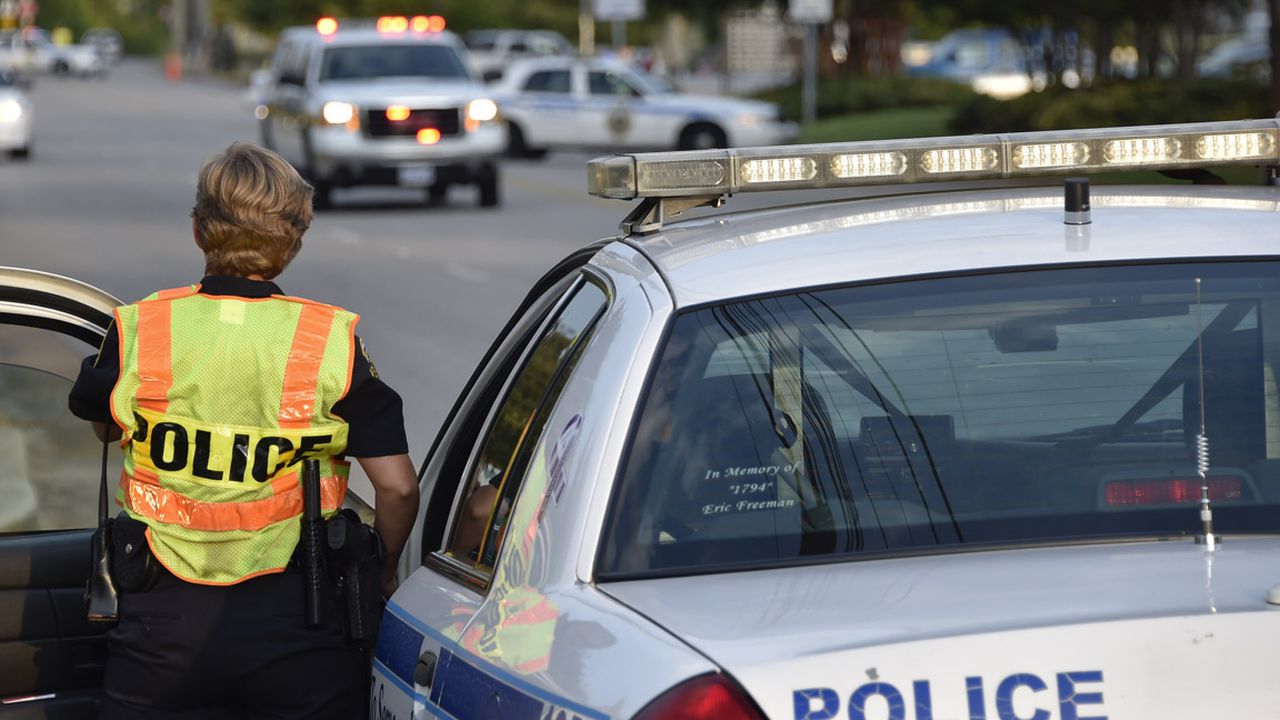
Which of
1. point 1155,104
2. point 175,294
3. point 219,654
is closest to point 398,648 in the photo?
point 219,654

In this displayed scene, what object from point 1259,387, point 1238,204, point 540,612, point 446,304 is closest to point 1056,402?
point 1259,387

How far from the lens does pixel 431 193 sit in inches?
1040

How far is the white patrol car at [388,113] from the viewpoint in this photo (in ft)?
78.0

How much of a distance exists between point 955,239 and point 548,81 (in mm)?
30150

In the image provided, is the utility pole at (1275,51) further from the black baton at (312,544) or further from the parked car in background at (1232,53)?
the black baton at (312,544)

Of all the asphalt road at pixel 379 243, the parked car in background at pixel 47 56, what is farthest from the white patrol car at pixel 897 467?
the parked car in background at pixel 47 56

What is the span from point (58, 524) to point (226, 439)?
1.52m

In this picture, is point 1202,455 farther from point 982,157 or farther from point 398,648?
point 398,648

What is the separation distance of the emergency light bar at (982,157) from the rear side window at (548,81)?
96.0 ft

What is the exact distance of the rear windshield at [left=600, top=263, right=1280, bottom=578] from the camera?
2.83 m

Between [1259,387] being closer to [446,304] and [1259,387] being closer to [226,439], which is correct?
[226,439]

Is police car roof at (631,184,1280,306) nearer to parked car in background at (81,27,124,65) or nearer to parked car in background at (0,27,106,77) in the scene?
parked car in background at (0,27,106,77)

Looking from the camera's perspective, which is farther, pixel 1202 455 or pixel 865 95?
pixel 865 95

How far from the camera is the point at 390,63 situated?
25.1m
